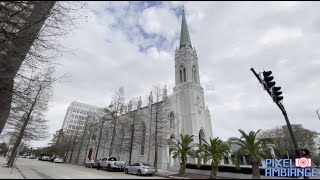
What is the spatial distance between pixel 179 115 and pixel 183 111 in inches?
72.4

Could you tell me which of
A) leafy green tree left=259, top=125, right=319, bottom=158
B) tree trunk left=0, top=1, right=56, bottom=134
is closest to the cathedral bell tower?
leafy green tree left=259, top=125, right=319, bottom=158

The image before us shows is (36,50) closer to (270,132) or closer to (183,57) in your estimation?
(183,57)

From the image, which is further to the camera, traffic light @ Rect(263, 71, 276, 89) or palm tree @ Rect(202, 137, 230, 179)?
palm tree @ Rect(202, 137, 230, 179)

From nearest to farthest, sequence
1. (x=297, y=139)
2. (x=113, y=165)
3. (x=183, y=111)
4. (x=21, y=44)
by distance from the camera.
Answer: (x=21, y=44) < (x=113, y=165) < (x=183, y=111) < (x=297, y=139)

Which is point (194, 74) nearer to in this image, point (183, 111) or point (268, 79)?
point (183, 111)

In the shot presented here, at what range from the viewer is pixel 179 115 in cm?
4422

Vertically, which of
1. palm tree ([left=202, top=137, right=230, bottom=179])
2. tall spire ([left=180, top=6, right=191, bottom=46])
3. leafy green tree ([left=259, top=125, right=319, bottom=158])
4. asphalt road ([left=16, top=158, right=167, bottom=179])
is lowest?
asphalt road ([left=16, top=158, right=167, bottom=179])

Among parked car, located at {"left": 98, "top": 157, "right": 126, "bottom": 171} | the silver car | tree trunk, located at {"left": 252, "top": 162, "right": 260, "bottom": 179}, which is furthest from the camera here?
parked car, located at {"left": 98, "top": 157, "right": 126, "bottom": 171}

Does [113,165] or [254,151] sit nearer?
[254,151]

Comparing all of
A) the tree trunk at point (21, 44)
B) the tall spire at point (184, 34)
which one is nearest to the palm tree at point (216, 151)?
the tree trunk at point (21, 44)

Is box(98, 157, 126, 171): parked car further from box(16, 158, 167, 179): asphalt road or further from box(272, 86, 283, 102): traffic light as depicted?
box(272, 86, 283, 102): traffic light

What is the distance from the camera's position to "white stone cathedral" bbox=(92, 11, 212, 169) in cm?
3872

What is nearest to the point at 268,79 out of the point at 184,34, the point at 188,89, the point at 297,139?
the point at 188,89

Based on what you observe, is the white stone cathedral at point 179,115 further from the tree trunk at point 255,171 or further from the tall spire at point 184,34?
the tree trunk at point 255,171
